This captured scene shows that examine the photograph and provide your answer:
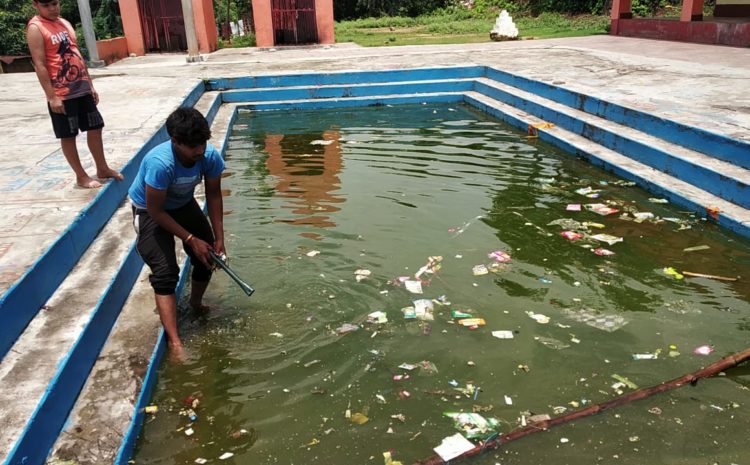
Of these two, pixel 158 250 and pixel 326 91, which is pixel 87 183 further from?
pixel 326 91

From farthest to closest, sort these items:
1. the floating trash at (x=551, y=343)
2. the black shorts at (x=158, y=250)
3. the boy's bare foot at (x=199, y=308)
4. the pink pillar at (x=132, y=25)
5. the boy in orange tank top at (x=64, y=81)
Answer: the pink pillar at (x=132, y=25) < the boy in orange tank top at (x=64, y=81) < the boy's bare foot at (x=199, y=308) < the floating trash at (x=551, y=343) < the black shorts at (x=158, y=250)

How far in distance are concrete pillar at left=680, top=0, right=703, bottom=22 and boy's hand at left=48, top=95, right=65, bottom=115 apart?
1519 cm

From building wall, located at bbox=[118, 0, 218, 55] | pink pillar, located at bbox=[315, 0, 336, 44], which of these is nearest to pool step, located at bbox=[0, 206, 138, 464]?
building wall, located at bbox=[118, 0, 218, 55]

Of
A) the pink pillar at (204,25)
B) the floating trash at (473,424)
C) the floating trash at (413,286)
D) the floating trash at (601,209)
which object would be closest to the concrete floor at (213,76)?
the pink pillar at (204,25)

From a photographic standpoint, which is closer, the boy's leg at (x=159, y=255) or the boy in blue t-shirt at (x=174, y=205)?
the boy in blue t-shirt at (x=174, y=205)

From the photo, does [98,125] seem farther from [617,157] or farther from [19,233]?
[617,157]

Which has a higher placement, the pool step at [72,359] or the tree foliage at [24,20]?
the tree foliage at [24,20]

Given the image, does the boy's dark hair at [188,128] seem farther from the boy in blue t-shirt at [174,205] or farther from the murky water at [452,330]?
the murky water at [452,330]

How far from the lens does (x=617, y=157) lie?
6.78m

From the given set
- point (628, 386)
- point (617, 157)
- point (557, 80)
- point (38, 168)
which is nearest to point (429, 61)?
point (557, 80)

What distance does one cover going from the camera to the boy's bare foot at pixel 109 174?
4.88 metres

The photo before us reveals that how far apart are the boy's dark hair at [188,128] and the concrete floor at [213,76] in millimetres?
1203

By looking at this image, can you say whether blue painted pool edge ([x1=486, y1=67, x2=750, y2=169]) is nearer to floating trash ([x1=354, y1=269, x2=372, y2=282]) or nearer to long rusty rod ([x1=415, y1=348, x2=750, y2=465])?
long rusty rod ([x1=415, y1=348, x2=750, y2=465])

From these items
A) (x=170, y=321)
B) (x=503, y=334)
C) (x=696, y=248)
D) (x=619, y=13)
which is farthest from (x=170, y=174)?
(x=619, y=13)
